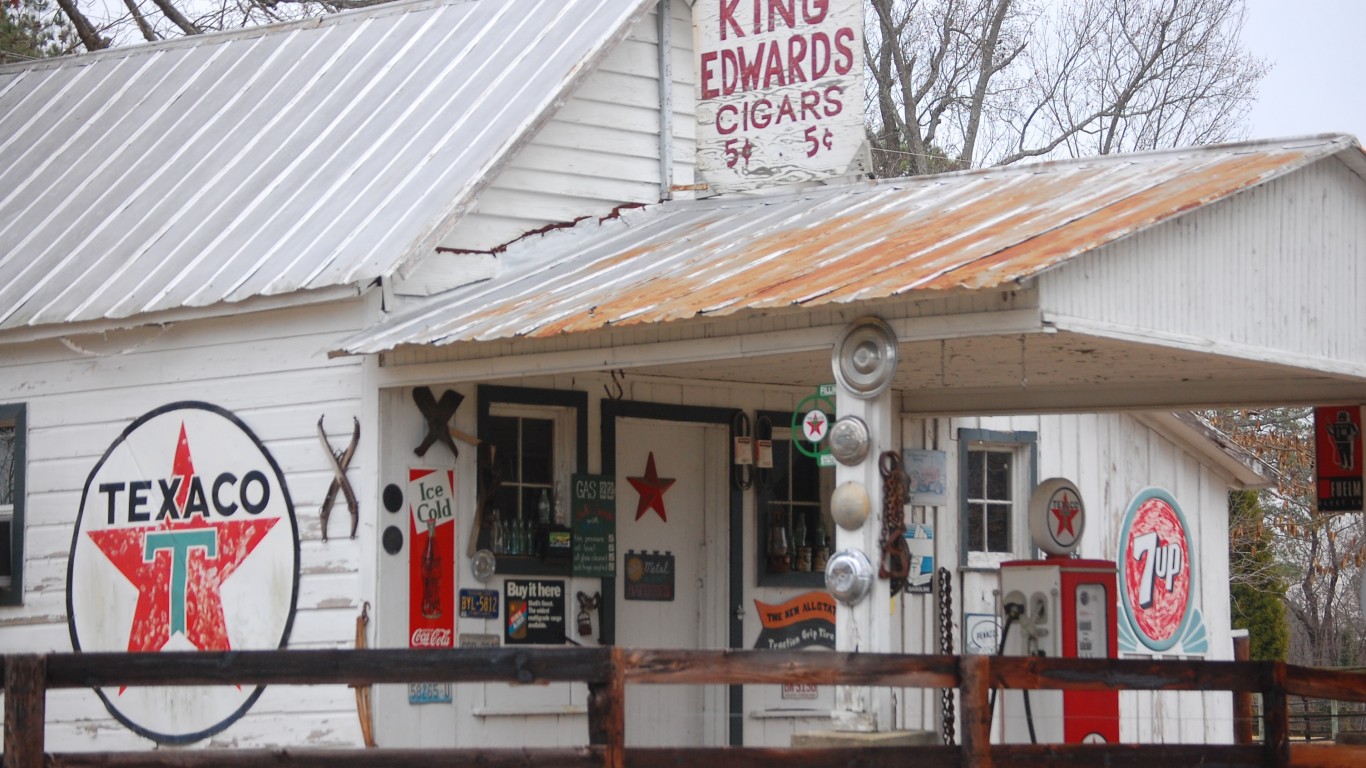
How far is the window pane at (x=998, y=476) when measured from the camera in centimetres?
1352

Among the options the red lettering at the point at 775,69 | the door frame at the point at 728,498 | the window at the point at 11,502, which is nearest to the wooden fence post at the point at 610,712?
the door frame at the point at 728,498

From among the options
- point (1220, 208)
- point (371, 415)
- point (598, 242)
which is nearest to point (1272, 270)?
point (1220, 208)

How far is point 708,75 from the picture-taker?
11891 millimetres

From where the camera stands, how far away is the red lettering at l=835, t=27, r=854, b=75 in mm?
11250

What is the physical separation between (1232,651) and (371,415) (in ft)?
27.7

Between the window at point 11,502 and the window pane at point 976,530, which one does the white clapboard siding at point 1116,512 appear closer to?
the window pane at point 976,530

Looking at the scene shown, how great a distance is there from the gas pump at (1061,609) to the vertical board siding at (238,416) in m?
3.92

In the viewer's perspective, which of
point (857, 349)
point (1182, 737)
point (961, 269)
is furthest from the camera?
point (1182, 737)

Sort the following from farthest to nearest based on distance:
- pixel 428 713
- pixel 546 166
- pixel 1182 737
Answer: pixel 1182 737 < pixel 546 166 < pixel 428 713

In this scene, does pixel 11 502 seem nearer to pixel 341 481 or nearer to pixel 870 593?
pixel 341 481

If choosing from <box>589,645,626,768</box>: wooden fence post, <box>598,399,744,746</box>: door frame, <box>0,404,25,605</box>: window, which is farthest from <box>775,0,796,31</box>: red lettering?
<box>0,404,25,605</box>: window

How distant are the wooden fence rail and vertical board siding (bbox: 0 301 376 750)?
2832mm

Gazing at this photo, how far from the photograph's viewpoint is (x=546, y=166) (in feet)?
38.5

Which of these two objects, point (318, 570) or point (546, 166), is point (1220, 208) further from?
point (318, 570)
